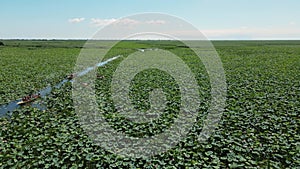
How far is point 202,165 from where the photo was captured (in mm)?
3932

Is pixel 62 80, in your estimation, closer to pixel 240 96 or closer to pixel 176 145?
pixel 240 96

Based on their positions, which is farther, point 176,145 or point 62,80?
point 62,80

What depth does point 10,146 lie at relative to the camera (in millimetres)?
4633

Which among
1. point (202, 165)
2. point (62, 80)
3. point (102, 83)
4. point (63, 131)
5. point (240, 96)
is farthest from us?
point (62, 80)

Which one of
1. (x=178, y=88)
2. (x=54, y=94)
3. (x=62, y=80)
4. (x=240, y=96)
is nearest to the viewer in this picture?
(x=240, y=96)

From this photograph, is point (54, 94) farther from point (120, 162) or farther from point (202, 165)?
point (202, 165)

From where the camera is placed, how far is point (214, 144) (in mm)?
4629

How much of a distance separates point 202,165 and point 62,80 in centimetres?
946

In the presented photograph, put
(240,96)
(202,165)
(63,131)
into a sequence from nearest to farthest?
(202,165)
(63,131)
(240,96)

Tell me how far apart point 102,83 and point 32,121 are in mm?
5162

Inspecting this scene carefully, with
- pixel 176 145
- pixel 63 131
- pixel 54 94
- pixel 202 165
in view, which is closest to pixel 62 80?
pixel 54 94

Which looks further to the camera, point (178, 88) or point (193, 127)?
point (178, 88)

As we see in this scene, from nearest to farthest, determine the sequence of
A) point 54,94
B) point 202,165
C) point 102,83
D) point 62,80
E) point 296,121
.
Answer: point 202,165 < point 296,121 < point 54,94 < point 102,83 < point 62,80

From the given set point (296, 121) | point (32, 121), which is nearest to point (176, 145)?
point (296, 121)
